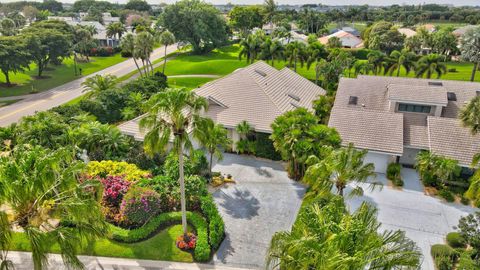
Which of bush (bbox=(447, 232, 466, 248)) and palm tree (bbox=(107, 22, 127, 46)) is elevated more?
palm tree (bbox=(107, 22, 127, 46))

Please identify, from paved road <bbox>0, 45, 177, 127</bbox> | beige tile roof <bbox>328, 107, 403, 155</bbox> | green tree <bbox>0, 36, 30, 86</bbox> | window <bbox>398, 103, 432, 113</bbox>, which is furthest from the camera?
green tree <bbox>0, 36, 30, 86</bbox>

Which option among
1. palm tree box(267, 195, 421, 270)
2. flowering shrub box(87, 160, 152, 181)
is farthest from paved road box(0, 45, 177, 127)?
palm tree box(267, 195, 421, 270)

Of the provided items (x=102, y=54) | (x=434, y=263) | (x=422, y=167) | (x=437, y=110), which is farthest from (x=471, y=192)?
(x=102, y=54)

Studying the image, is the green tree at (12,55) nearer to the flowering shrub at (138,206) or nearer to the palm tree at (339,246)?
the flowering shrub at (138,206)

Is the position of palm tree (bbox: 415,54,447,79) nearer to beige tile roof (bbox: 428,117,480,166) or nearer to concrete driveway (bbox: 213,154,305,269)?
beige tile roof (bbox: 428,117,480,166)

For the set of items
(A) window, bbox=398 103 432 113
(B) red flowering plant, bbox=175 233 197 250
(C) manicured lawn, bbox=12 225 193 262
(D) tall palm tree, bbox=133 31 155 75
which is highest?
(D) tall palm tree, bbox=133 31 155 75

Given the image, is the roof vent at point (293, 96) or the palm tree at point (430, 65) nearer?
the roof vent at point (293, 96)

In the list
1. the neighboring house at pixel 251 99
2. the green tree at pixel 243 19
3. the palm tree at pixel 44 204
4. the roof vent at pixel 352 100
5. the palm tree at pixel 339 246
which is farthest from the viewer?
the green tree at pixel 243 19

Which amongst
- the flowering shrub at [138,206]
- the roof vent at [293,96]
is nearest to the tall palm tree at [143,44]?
the roof vent at [293,96]

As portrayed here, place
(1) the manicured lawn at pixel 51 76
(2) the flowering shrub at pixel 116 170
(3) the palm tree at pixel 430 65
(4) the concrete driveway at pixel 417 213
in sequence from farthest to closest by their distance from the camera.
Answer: (1) the manicured lawn at pixel 51 76
(3) the palm tree at pixel 430 65
(2) the flowering shrub at pixel 116 170
(4) the concrete driveway at pixel 417 213
